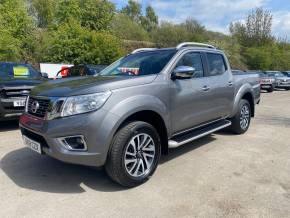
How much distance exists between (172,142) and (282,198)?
1.60 metres

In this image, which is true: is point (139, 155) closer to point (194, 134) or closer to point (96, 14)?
point (194, 134)

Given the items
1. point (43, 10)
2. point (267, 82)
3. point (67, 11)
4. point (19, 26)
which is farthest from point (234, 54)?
point (19, 26)

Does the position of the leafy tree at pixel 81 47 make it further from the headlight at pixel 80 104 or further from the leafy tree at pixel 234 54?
the leafy tree at pixel 234 54

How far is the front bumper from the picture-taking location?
11.7ft

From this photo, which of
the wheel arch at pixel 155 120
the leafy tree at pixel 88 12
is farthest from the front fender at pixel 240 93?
the leafy tree at pixel 88 12

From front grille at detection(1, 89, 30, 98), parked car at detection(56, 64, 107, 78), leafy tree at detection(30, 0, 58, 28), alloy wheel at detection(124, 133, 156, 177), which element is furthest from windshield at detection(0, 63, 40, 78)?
leafy tree at detection(30, 0, 58, 28)

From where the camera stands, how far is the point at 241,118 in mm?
6863

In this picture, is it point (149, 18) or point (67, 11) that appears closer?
point (67, 11)

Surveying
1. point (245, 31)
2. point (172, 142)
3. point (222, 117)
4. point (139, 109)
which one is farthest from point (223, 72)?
point (245, 31)

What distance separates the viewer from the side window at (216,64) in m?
5.70

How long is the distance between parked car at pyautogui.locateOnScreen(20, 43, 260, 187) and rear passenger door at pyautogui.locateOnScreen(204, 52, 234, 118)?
27 mm

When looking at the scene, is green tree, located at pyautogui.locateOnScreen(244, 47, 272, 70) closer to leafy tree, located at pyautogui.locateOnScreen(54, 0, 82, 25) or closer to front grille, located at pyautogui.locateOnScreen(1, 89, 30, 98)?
leafy tree, located at pyautogui.locateOnScreen(54, 0, 82, 25)

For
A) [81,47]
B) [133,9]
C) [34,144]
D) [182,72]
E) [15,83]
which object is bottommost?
[34,144]

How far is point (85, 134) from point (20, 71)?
5.79m
